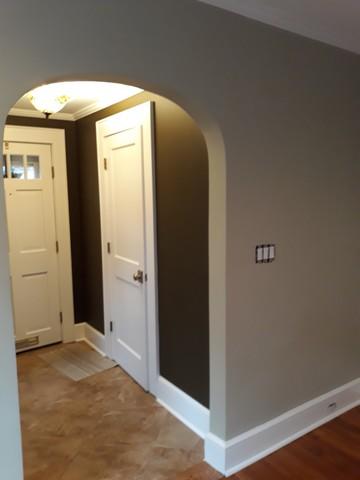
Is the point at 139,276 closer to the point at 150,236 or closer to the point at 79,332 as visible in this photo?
the point at 150,236

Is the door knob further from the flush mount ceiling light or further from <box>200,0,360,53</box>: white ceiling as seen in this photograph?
<box>200,0,360,53</box>: white ceiling

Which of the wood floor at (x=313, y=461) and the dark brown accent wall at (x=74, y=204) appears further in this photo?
the dark brown accent wall at (x=74, y=204)

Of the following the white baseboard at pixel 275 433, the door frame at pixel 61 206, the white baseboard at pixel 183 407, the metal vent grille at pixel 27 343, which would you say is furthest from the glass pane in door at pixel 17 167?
the white baseboard at pixel 275 433

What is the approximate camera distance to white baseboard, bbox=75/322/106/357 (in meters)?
3.71

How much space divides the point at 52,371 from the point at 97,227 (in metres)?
1.31

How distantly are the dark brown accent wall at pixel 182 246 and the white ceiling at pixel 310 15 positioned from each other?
0.65 meters

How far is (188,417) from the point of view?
2.56 metres

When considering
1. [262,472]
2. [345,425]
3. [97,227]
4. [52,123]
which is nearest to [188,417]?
[262,472]

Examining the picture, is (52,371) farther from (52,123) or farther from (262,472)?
(52,123)

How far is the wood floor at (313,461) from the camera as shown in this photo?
6.88ft

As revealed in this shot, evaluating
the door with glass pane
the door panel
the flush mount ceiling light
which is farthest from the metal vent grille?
the flush mount ceiling light

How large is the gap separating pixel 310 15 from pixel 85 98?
73.3 inches

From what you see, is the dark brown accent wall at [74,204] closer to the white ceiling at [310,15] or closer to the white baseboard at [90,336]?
the white baseboard at [90,336]

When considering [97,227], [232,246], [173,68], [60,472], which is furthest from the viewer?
[97,227]
